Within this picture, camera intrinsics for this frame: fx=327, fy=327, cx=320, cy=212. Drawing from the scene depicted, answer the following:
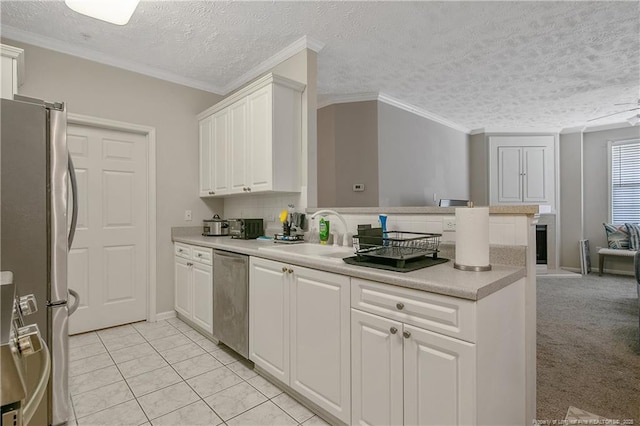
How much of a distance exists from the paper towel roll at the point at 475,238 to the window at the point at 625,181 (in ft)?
20.4

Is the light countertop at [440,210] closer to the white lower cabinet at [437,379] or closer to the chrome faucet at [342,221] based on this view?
the chrome faucet at [342,221]

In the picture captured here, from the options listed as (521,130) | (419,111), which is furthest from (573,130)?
(419,111)

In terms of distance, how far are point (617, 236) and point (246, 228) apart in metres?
6.27

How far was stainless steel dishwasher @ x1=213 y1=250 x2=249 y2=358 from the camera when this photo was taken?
2.32 meters

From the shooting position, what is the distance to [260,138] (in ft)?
9.30

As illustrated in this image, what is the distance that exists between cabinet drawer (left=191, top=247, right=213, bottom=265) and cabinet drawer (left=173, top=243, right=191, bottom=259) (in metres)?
0.12

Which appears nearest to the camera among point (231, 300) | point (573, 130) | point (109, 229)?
point (231, 300)

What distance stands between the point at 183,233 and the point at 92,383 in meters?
1.69

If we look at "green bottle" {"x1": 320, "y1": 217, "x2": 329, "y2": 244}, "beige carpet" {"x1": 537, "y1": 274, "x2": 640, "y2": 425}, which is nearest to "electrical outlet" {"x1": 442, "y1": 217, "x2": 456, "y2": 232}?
"green bottle" {"x1": 320, "y1": 217, "x2": 329, "y2": 244}

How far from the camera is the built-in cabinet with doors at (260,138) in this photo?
108 inches

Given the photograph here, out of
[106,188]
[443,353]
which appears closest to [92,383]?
[106,188]

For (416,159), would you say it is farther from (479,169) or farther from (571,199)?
(571,199)

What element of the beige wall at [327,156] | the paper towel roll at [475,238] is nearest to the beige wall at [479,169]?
the beige wall at [327,156]

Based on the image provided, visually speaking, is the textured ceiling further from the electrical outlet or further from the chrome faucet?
the electrical outlet
